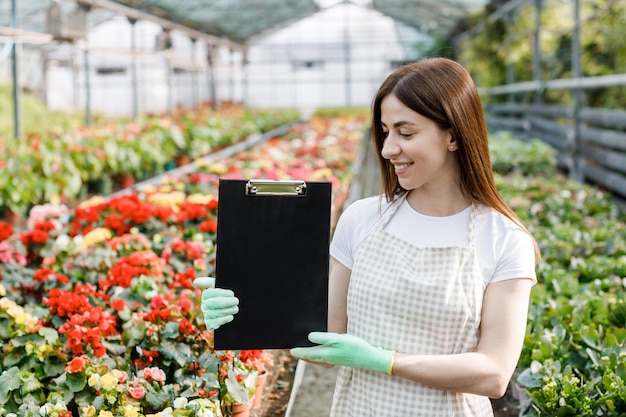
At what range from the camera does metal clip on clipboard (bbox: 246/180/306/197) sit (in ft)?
4.15

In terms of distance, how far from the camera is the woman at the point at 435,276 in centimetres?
128

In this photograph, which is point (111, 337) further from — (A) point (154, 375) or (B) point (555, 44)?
(B) point (555, 44)

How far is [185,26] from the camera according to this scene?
16703mm

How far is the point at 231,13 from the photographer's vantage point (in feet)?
61.2

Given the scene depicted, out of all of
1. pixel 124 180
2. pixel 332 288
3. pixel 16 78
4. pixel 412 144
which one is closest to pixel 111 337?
pixel 332 288

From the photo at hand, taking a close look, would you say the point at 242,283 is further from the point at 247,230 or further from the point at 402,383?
the point at 402,383

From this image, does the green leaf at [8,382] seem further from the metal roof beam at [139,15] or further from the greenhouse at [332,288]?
the metal roof beam at [139,15]

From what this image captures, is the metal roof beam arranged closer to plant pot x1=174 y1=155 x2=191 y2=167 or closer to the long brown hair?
plant pot x1=174 y1=155 x2=191 y2=167

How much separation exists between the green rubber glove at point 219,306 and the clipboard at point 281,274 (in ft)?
0.05

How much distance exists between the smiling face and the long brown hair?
1 cm

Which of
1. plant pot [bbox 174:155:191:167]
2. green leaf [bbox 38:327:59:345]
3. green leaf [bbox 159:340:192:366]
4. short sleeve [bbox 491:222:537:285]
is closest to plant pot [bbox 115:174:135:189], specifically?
plant pot [bbox 174:155:191:167]

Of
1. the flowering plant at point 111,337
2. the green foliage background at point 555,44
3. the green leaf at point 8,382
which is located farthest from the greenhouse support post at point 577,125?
the green leaf at point 8,382

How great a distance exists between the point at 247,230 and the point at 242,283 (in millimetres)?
99

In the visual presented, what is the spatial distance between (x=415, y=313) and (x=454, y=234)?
17 centimetres
